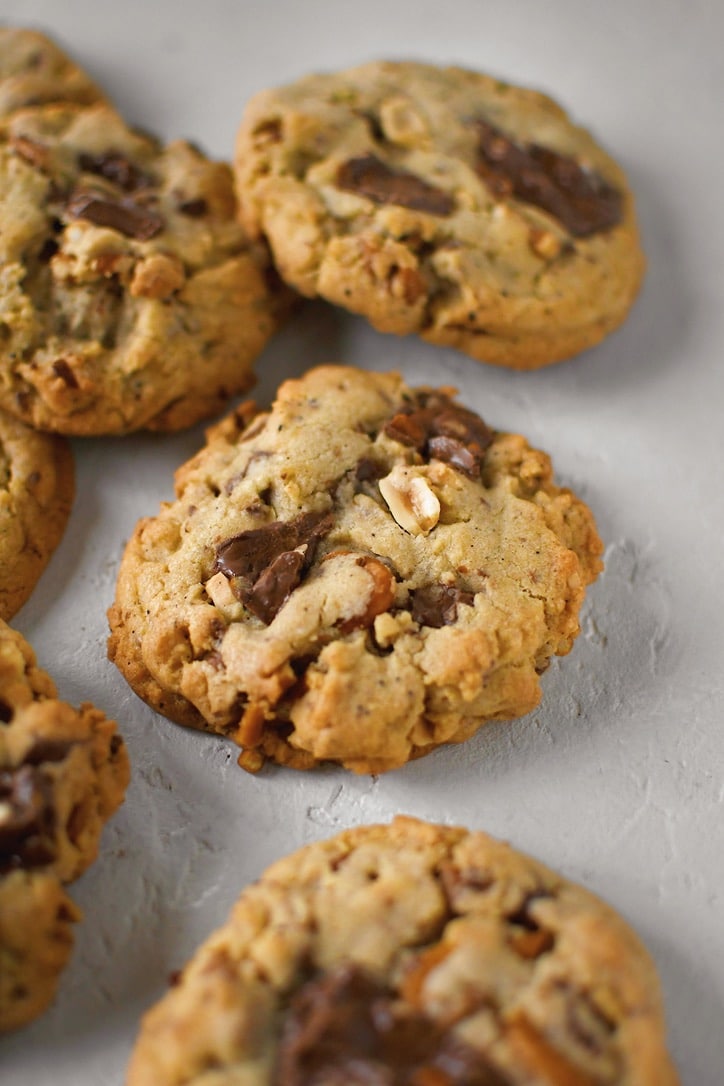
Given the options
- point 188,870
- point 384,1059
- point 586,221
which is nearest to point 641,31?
point 586,221

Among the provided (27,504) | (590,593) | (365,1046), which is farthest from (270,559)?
(365,1046)

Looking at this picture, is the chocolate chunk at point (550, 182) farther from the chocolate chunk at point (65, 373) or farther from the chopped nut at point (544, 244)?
the chocolate chunk at point (65, 373)

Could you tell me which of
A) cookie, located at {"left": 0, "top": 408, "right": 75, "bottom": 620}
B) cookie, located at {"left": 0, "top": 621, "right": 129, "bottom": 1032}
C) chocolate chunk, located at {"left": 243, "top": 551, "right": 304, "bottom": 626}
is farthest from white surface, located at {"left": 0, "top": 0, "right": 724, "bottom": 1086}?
chocolate chunk, located at {"left": 243, "top": 551, "right": 304, "bottom": 626}

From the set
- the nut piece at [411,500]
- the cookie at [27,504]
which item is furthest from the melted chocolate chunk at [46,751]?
the nut piece at [411,500]

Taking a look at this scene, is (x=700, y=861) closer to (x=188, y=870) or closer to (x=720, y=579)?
(x=720, y=579)

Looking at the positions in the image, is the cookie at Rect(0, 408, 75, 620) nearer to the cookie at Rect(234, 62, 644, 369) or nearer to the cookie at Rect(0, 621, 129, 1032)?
the cookie at Rect(0, 621, 129, 1032)

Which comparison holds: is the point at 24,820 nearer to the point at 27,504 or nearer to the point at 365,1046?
the point at 365,1046
